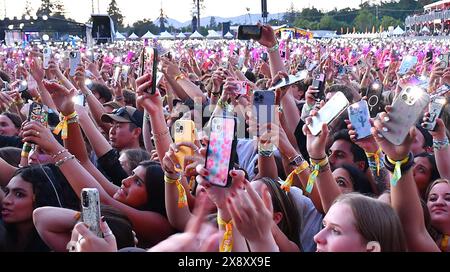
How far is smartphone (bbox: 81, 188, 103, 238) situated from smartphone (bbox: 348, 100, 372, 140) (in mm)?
1498

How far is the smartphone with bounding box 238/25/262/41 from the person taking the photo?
18.0 ft

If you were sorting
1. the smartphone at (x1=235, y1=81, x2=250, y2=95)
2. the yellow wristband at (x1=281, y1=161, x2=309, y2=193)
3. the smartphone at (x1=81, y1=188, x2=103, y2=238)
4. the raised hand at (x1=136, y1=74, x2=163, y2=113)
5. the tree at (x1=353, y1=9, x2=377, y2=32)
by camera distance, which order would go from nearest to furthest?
the smartphone at (x1=81, y1=188, x2=103, y2=238), the yellow wristband at (x1=281, y1=161, x2=309, y2=193), the raised hand at (x1=136, y1=74, x2=163, y2=113), the smartphone at (x1=235, y1=81, x2=250, y2=95), the tree at (x1=353, y1=9, x2=377, y2=32)

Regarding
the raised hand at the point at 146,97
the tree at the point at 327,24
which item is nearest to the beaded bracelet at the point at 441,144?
the raised hand at the point at 146,97

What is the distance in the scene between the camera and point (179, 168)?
9.91ft

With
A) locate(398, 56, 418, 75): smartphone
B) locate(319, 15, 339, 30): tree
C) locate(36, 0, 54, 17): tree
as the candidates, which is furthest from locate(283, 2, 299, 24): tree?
locate(398, 56, 418, 75): smartphone

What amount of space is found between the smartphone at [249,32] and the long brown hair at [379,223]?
3259 millimetres

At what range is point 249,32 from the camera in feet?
18.2

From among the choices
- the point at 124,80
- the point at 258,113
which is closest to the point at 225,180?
the point at 258,113

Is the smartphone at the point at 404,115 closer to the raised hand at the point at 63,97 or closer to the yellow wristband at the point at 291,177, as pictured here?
the yellow wristband at the point at 291,177

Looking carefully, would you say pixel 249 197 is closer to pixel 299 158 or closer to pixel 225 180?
pixel 225 180

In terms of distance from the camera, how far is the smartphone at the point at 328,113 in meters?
2.87

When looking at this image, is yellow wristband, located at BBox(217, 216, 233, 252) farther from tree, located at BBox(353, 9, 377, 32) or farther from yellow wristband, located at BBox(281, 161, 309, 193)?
tree, located at BBox(353, 9, 377, 32)

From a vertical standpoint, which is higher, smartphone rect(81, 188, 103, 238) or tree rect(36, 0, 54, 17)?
tree rect(36, 0, 54, 17)
